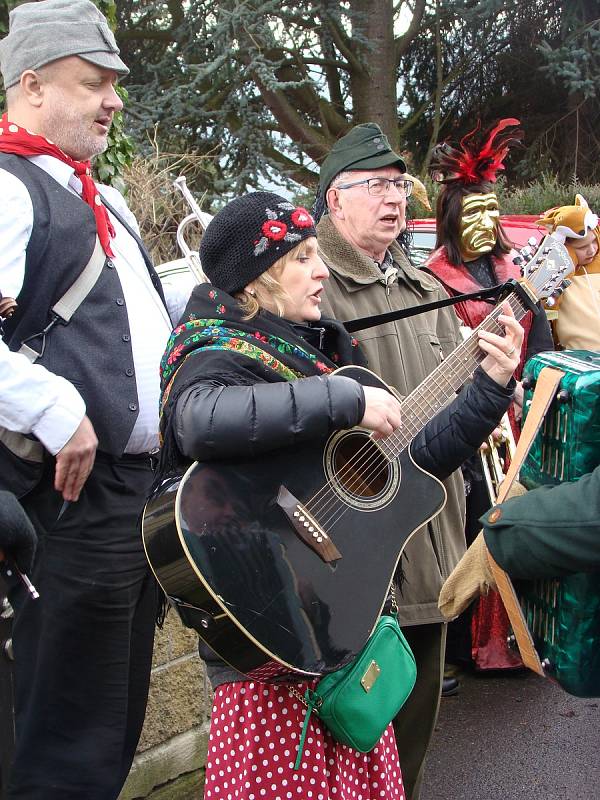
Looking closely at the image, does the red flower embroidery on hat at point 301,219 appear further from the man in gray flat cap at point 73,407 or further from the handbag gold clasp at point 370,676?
the handbag gold clasp at point 370,676

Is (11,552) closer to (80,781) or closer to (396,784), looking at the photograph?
(80,781)

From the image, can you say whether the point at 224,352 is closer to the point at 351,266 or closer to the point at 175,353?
the point at 175,353

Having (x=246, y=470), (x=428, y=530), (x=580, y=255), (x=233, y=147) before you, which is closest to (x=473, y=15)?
(x=233, y=147)

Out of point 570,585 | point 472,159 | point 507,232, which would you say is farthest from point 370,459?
point 507,232

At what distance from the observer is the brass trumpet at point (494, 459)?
4051 millimetres

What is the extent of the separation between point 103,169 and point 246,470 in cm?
258

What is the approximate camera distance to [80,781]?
227 cm

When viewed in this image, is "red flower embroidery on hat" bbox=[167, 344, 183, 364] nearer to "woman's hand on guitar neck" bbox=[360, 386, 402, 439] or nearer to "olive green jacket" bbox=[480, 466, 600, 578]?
"woman's hand on guitar neck" bbox=[360, 386, 402, 439]

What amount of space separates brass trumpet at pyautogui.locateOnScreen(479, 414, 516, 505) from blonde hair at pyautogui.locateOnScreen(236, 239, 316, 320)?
2.11 meters

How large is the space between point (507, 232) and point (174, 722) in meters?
4.02

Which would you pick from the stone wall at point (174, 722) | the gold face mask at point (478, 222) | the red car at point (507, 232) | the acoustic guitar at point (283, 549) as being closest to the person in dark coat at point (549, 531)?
the acoustic guitar at point (283, 549)

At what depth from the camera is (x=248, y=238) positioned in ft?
6.93

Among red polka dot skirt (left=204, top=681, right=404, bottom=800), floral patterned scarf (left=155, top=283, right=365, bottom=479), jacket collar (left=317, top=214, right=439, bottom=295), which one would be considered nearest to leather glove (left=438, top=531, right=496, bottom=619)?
red polka dot skirt (left=204, top=681, right=404, bottom=800)

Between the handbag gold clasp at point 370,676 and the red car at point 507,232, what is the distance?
378cm
